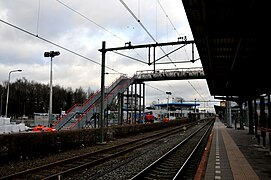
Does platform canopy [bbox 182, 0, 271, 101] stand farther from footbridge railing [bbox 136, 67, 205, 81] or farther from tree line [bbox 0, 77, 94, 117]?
tree line [bbox 0, 77, 94, 117]

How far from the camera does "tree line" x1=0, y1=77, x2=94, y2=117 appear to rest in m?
97.5

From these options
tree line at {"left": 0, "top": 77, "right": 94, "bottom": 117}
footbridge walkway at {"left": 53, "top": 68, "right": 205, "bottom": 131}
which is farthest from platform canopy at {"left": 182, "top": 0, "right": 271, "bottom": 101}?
tree line at {"left": 0, "top": 77, "right": 94, "bottom": 117}

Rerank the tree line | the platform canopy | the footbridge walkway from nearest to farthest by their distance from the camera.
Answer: the platform canopy, the footbridge walkway, the tree line

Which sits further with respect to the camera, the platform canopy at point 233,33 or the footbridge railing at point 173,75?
the footbridge railing at point 173,75

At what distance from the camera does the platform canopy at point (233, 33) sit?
788 centimetres

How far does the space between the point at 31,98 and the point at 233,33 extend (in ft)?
343

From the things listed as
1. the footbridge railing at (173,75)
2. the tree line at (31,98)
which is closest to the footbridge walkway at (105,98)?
the footbridge railing at (173,75)

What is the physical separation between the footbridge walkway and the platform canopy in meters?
15.6

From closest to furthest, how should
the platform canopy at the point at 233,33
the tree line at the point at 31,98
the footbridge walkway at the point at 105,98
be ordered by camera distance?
the platform canopy at the point at 233,33
the footbridge walkway at the point at 105,98
the tree line at the point at 31,98

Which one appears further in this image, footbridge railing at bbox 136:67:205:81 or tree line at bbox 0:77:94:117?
tree line at bbox 0:77:94:117

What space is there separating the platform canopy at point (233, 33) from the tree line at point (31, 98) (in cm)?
8648

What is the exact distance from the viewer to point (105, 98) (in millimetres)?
31297

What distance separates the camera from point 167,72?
1592 inches

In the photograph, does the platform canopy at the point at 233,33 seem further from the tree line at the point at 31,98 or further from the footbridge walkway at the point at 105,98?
the tree line at the point at 31,98
